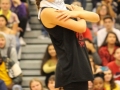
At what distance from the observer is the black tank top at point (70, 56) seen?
2312mm

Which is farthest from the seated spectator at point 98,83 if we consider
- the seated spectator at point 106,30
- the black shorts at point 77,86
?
the black shorts at point 77,86

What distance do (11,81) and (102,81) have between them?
120 cm

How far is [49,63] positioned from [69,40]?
2.86 m

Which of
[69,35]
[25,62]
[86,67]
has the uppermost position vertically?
[69,35]

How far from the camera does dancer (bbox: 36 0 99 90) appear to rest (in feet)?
7.46

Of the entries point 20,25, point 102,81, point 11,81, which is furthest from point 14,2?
point 102,81

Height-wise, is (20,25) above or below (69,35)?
below

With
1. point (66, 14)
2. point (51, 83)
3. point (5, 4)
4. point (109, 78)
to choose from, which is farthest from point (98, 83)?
point (66, 14)

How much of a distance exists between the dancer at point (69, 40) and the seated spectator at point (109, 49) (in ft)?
9.99

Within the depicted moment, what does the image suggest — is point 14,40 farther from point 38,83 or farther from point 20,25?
point 38,83

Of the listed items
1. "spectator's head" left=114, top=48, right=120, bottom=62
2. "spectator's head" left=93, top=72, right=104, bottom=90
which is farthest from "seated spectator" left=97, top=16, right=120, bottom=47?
"spectator's head" left=93, top=72, right=104, bottom=90

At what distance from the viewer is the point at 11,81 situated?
4910 mm

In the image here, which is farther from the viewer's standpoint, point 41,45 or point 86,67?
point 41,45

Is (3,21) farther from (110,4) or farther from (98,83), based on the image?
(110,4)
